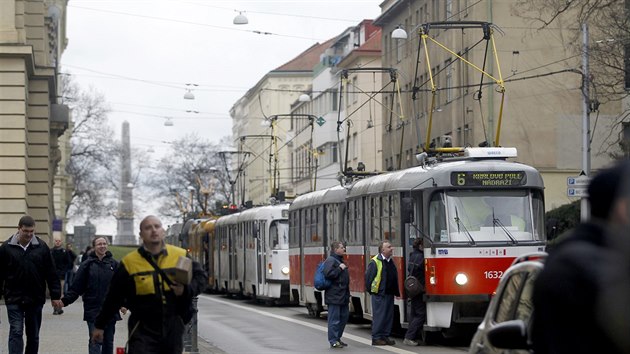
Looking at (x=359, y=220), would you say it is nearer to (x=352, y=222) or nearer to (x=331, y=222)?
(x=352, y=222)

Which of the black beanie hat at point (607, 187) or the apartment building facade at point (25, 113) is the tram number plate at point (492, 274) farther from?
the apartment building facade at point (25, 113)

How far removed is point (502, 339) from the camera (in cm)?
691

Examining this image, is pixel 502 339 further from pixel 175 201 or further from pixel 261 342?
pixel 175 201

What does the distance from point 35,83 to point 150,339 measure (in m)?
33.1

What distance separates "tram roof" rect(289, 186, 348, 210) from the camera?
31422 millimetres

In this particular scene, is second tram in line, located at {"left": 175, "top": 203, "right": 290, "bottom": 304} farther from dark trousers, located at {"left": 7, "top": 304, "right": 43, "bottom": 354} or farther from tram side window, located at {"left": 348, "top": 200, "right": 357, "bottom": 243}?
dark trousers, located at {"left": 7, "top": 304, "right": 43, "bottom": 354}

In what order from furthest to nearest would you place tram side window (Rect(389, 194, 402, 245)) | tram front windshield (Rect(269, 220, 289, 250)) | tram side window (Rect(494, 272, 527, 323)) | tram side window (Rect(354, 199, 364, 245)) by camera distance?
tram front windshield (Rect(269, 220, 289, 250)) → tram side window (Rect(354, 199, 364, 245)) → tram side window (Rect(389, 194, 402, 245)) → tram side window (Rect(494, 272, 527, 323))

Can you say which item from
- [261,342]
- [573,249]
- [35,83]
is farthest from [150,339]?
[35,83]

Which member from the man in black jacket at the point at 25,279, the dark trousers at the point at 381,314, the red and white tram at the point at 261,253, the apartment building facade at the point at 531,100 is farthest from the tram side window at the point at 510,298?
the apartment building facade at the point at 531,100

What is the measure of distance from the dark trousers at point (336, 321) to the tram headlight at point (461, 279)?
2078 millimetres

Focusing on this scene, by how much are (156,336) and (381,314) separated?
43.4 feet

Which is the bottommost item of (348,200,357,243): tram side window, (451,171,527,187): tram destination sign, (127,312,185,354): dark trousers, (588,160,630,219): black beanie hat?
(127,312,185,354): dark trousers

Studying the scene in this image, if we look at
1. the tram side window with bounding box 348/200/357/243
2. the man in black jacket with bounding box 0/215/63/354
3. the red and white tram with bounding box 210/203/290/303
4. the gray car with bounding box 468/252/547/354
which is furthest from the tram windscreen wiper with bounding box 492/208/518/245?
the red and white tram with bounding box 210/203/290/303

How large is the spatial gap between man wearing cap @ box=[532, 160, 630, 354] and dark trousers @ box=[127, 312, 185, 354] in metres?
5.92
